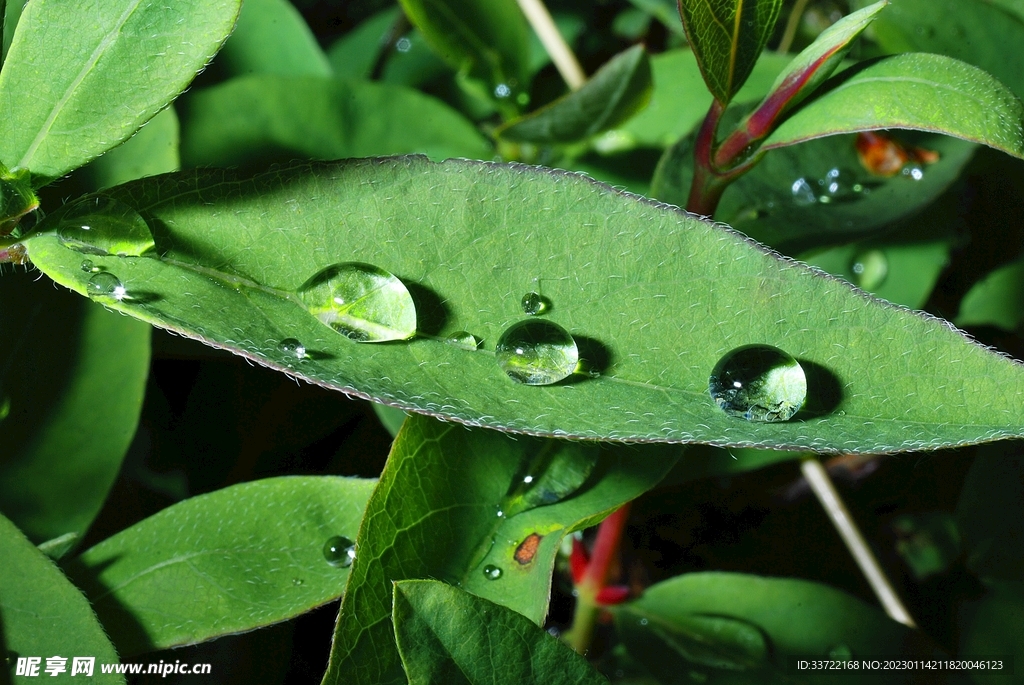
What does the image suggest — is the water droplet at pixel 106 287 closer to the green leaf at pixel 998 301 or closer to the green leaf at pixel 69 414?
the green leaf at pixel 69 414

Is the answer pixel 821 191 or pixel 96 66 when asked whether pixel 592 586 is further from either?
pixel 96 66

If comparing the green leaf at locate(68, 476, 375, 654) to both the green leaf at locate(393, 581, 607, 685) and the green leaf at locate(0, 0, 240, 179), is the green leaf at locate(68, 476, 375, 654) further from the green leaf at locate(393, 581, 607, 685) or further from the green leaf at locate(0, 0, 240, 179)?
the green leaf at locate(0, 0, 240, 179)

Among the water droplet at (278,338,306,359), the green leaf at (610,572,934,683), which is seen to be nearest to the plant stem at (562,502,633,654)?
the green leaf at (610,572,934,683)

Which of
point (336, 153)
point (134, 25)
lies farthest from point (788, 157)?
point (134, 25)

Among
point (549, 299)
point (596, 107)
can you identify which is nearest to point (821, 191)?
point (596, 107)

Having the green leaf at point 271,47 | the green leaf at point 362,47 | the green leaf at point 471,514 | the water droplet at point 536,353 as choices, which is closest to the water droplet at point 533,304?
the water droplet at point 536,353

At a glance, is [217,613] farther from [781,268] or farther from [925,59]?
[925,59]
